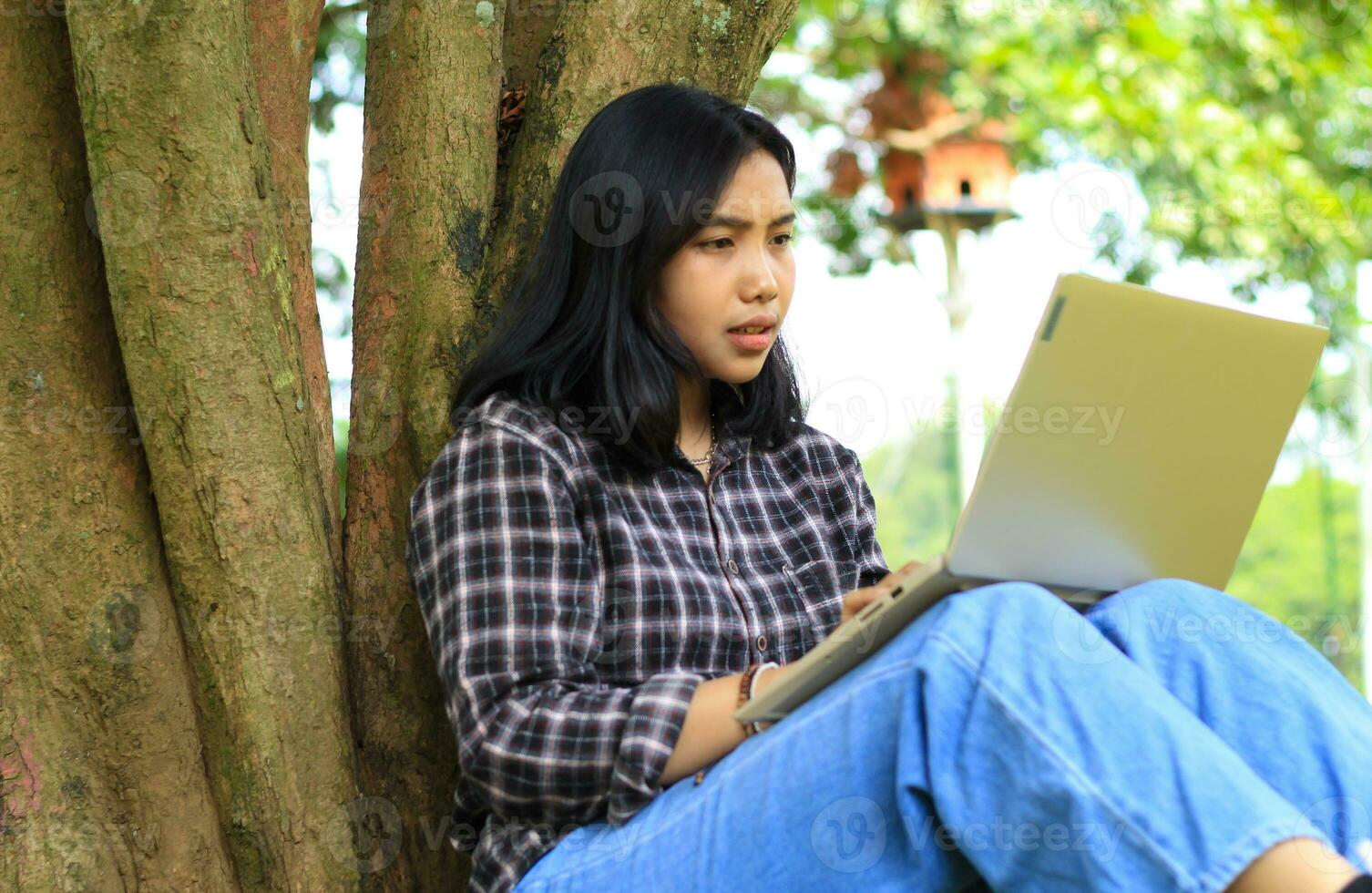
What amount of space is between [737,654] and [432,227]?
32.9 inches

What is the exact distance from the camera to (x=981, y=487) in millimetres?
1564

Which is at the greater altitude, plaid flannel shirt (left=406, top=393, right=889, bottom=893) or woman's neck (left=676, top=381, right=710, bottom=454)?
woman's neck (left=676, top=381, right=710, bottom=454)

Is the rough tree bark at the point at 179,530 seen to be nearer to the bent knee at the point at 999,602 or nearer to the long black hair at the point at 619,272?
the long black hair at the point at 619,272

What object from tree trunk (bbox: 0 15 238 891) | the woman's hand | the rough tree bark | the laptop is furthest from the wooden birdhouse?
tree trunk (bbox: 0 15 238 891)

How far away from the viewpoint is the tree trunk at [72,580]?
1.82m

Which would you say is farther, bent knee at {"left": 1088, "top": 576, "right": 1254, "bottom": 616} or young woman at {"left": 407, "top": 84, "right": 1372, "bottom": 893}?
bent knee at {"left": 1088, "top": 576, "right": 1254, "bottom": 616}

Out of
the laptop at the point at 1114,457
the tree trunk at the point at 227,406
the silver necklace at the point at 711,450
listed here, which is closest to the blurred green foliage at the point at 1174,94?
the silver necklace at the point at 711,450

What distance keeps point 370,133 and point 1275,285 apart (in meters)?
6.21

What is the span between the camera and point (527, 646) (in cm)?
176

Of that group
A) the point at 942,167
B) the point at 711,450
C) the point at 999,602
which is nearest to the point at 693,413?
the point at 711,450

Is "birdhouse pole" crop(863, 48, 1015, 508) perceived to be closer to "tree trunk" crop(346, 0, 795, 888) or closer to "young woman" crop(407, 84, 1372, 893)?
"tree trunk" crop(346, 0, 795, 888)

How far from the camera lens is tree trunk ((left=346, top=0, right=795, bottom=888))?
2.09 meters

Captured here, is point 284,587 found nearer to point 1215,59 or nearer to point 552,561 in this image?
point 552,561

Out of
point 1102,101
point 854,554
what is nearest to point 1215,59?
point 1102,101
